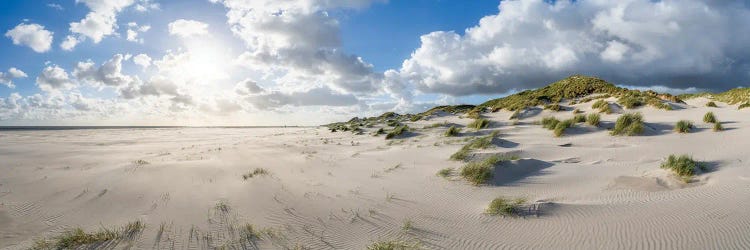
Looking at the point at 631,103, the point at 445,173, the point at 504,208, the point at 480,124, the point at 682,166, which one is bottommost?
the point at 504,208

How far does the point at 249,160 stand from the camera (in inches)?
440

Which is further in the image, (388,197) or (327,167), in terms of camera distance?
(327,167)

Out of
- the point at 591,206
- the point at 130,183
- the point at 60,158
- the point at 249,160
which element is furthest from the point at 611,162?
the point at 60,158

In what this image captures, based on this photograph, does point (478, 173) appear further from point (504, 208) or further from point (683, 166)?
point (683, 166)

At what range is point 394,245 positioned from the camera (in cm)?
381

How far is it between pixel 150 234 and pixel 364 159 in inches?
268

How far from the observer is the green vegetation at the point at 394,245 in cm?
374

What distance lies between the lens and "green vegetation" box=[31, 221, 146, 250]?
405 cm

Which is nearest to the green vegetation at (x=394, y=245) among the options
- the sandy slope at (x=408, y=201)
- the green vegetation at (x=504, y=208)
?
the sandy slope at (x=408, y=201)

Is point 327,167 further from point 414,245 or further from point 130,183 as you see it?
point 414,245

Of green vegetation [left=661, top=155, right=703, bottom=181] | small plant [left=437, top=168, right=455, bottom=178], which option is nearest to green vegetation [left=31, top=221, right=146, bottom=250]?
small plant [left=437, top=168, right=455, bottom=178]

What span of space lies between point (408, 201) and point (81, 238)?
437cm

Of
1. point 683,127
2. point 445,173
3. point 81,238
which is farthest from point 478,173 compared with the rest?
point 683,127

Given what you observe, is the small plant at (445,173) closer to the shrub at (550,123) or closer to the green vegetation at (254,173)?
the green vegetation at (254,173)
